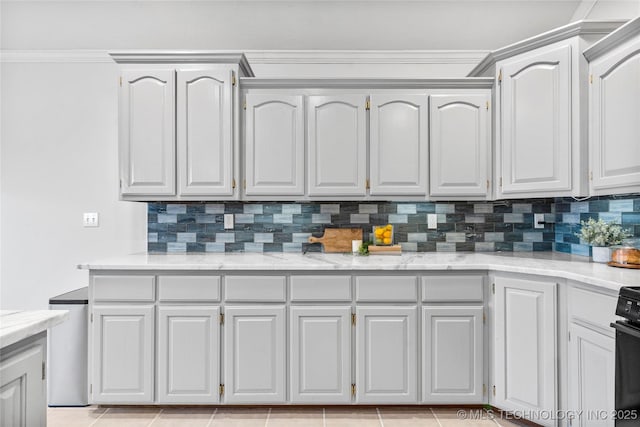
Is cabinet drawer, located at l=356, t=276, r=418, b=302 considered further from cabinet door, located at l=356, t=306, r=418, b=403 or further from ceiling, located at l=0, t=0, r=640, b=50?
ceiling, located at l=0, t=0, r=640, b=50

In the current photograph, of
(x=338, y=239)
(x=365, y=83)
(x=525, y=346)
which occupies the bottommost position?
(x=525, y=346)

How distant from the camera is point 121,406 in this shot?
2.64m

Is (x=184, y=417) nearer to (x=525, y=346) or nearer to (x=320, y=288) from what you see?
(x=320, y=288)

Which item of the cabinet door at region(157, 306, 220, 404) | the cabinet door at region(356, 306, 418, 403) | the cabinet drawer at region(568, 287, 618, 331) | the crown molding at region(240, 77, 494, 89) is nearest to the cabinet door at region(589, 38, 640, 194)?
the cabinet drawer at region(568, 287, 618, 331)

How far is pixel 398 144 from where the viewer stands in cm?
294

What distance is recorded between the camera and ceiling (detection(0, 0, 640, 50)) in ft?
10.2

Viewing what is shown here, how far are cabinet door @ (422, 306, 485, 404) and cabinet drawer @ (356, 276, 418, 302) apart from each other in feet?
0.51

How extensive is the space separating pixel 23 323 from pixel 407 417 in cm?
214

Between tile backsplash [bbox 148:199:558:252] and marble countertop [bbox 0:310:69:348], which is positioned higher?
tile backsplash [bbox 148:199:558:252]

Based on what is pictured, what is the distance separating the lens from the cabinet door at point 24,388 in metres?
1.10

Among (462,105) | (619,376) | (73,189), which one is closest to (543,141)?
(462,105)

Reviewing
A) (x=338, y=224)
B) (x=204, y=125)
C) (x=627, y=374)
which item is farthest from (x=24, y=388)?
(x=338, y=224)

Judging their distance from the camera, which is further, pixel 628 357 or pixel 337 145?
pixel 337 145

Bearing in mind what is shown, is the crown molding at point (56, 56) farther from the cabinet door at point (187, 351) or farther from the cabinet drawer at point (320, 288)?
the cabinet drawer at point (320, 288)
